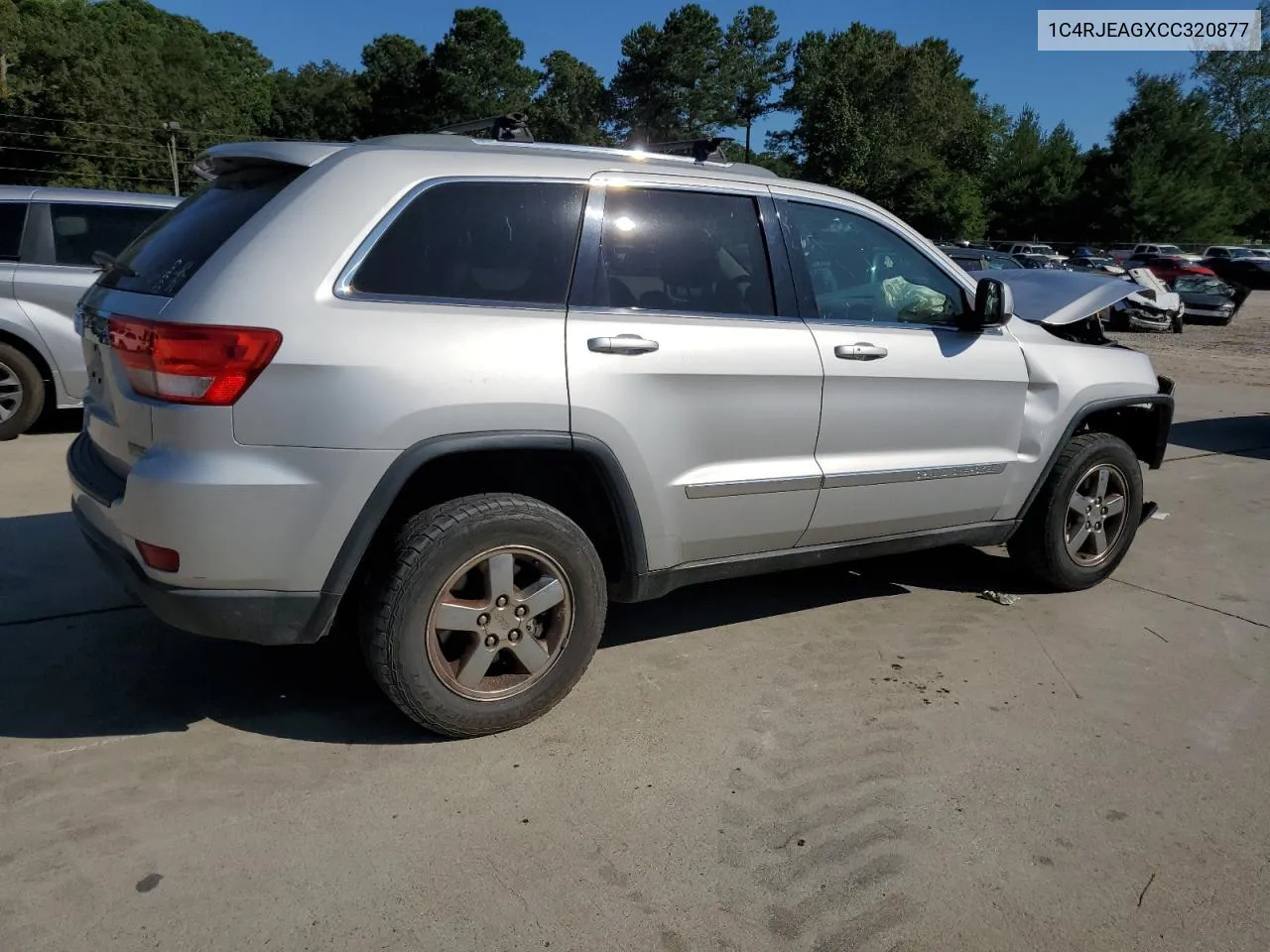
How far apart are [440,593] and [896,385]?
196 cm

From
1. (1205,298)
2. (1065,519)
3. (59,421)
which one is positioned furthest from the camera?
(1205,298)

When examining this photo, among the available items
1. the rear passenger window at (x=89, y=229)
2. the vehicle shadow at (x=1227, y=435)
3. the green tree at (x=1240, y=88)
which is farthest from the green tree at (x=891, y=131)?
the rear passenger window at (x=89, y=229)

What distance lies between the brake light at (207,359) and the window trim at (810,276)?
6.36 feet

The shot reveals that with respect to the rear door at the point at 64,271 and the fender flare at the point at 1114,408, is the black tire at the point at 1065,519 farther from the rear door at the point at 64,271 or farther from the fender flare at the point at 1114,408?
the rear door at the point at 64,271

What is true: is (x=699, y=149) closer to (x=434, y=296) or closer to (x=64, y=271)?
(x=434, y=296)

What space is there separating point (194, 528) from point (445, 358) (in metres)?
0.83

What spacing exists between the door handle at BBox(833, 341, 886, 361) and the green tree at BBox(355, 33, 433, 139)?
70.7m

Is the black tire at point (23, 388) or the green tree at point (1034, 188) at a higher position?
the green tree at point (1034, 188)

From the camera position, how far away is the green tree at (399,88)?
7012cm

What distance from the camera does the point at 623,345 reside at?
319 cm

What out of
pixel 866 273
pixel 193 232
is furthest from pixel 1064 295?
pixel 193 232

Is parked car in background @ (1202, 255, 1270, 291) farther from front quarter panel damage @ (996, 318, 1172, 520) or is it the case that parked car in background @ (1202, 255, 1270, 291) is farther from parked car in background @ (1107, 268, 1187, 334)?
parked car in background @ (1107, 268, 1187, 334)

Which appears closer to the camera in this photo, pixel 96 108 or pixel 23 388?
pixel 23 388

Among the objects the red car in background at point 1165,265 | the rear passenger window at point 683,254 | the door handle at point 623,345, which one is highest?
the red car in background at point 1165,265
